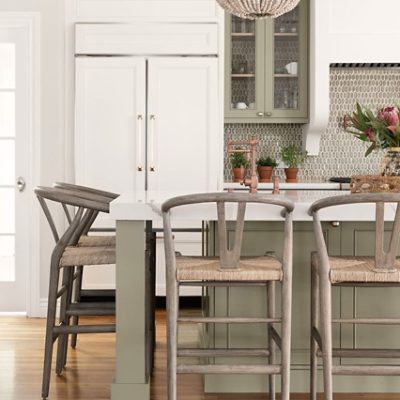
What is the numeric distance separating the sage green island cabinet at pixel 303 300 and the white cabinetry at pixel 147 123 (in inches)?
81.4

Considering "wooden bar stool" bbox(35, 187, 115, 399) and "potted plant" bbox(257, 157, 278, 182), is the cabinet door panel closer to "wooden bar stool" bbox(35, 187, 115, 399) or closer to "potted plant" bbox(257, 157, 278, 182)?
"potted plant" bbox(257, 157, 278, 182)

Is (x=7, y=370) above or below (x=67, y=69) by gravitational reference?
below

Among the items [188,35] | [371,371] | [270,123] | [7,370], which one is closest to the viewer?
[371,371]

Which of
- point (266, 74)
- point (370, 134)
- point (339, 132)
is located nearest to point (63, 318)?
point (370, 134)

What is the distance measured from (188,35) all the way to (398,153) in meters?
2.47

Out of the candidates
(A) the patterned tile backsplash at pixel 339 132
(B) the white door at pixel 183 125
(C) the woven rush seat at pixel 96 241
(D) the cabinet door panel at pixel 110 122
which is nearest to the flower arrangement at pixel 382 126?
(C) the woven rush seat at pixel 96 241

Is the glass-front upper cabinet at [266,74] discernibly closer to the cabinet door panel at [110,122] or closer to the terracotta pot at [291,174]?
the terracotta pot at [291,174]

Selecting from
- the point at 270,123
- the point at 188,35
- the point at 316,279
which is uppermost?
the point at 188,35

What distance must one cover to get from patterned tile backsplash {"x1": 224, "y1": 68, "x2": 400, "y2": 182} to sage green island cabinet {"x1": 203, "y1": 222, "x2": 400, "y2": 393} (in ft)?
8.82

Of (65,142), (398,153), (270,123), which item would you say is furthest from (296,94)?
(398,153)

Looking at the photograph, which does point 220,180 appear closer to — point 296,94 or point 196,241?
point 196,241

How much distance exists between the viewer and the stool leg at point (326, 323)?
306 cm

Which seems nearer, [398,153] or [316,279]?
[316,279]

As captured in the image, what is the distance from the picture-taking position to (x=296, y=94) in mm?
6000
